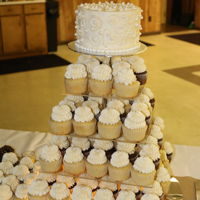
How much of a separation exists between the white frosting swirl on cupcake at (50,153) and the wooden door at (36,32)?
4.65 m

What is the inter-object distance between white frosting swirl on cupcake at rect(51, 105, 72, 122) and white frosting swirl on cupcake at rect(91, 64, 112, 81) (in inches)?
8.8

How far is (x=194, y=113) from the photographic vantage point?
4.25m

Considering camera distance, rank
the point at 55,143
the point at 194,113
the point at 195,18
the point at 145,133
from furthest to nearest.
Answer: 1. the point at 195,18
2. the point at 194,113
3. the point at 55,143
4. the point at 145,133

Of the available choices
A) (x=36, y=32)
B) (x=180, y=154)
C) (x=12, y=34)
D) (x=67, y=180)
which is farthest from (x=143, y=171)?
(x=36, y=32)

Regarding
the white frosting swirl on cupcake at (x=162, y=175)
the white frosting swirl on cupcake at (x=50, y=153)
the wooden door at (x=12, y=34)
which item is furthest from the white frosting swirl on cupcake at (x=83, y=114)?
the wooden door at (x=12, y=34)

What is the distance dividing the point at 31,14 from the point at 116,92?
15.5 feet

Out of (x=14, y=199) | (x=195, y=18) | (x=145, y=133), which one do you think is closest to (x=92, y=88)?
(x=145, y=133)

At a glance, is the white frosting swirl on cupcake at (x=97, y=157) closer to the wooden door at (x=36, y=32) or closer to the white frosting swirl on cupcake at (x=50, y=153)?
the white frosting swirl on cupcake at (x=50, y=153)

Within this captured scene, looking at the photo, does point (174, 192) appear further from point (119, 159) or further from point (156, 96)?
point (156, 96)

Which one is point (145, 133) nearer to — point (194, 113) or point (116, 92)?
point (116, 92)

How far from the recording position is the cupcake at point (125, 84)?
6.18 feet

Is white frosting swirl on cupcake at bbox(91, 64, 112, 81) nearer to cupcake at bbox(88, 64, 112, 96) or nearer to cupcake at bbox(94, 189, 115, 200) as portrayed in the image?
Answer: cupcake at bbox(88, 64, 112, 96)

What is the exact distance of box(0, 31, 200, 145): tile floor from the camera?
3934 mm

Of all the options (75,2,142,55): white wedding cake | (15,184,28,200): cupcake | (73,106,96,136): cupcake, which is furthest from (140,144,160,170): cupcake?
(15,184,28,200): cupcake
